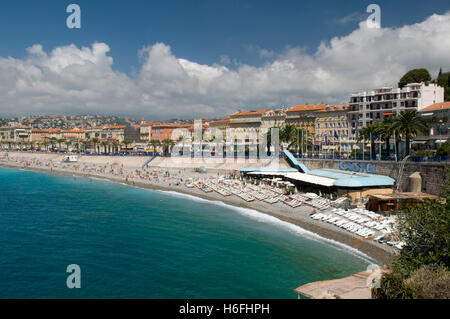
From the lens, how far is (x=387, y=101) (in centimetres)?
6775

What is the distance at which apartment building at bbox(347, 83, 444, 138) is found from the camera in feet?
213

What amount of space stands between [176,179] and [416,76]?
2461 inches

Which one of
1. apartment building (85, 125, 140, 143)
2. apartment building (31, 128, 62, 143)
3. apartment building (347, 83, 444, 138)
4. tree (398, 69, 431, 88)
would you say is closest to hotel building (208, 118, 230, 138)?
apartment building (347, 83, 444, 138)

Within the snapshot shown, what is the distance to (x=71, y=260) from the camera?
2292cm

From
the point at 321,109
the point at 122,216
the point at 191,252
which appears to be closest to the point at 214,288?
the point at 191,252

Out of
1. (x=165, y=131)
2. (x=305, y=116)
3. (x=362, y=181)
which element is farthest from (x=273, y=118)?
(x=362, y=181)

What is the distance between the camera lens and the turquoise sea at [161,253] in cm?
1872

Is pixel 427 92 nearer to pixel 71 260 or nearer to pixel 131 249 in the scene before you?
pixel 131 249

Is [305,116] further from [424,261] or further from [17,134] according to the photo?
[17,134]

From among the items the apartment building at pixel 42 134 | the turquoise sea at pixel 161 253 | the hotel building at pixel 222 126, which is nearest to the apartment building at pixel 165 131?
the hotel building at pixel 222 126

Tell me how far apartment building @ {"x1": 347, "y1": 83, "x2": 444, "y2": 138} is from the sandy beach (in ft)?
102

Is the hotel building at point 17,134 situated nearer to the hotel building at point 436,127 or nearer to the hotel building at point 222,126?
the hotel building at point 222,126
